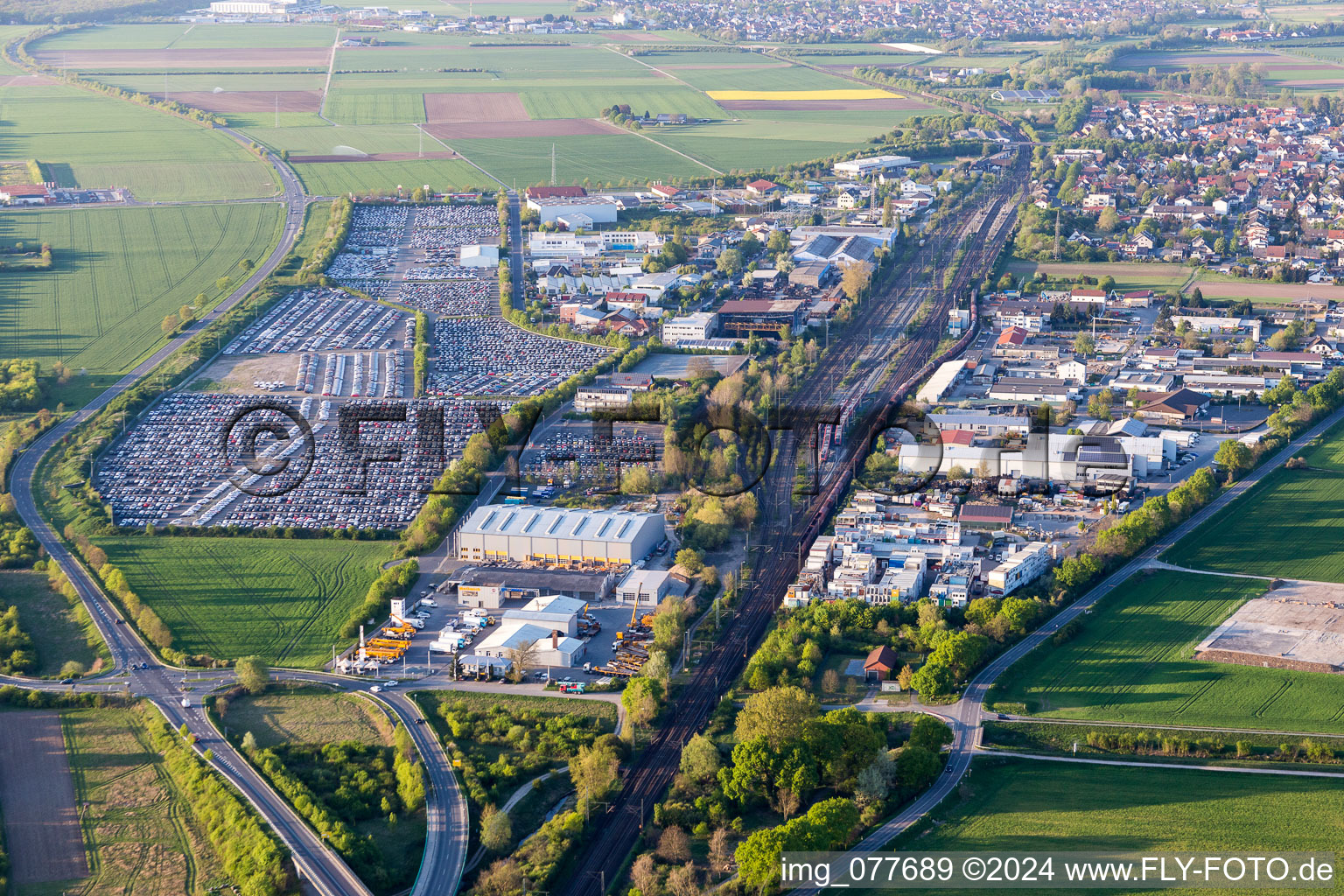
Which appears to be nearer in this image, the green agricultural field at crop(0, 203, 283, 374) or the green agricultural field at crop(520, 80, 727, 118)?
the green agricultural field at crop(0, 203, 283, 374)

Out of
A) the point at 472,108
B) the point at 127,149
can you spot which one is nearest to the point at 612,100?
the point at 472,108

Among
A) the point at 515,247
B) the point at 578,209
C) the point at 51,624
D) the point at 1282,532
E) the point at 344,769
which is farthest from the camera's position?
the point at 578,209

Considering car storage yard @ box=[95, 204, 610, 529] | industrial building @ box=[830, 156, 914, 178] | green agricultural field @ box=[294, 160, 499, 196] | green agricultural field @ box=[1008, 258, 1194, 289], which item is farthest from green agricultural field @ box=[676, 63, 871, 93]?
car storage yard @ box=[95, 204, 610, 529]

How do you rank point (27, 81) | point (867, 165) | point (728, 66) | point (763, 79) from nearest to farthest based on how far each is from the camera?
point (867, 165)
point (27, 81)
point (763, 79)
point (728, 66)

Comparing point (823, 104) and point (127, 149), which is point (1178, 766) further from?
point (823, 104)

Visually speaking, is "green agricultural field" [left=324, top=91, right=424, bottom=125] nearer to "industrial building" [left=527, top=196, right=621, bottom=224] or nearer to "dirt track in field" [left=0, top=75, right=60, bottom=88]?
"dirt track in field" [left=0, top=75, right=60, bottom=88]

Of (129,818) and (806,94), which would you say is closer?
(129,818)
